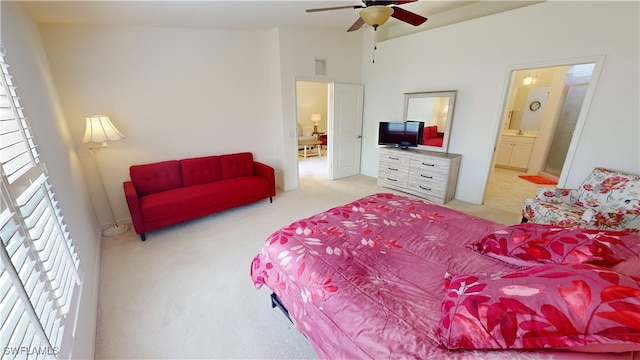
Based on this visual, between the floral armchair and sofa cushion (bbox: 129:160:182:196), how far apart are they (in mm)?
4380

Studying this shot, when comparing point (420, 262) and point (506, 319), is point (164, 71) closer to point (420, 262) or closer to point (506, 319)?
point (420, 262)

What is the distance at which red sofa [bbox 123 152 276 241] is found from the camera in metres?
2.77

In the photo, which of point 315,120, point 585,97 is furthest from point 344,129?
point 315,120

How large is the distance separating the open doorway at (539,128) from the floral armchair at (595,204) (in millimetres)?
1308

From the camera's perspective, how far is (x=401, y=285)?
4.05ft

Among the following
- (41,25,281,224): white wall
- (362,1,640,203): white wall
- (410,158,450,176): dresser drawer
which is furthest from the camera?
(410,158,450,176): dresser drawer

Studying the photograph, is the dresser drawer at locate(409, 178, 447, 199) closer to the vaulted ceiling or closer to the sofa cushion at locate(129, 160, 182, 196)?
the vaulted ceiling

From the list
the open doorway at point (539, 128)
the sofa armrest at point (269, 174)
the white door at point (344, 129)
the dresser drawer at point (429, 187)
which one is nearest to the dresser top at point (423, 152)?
the dresser drawer at point (429, 187)

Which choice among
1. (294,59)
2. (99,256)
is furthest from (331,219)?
(294,59)

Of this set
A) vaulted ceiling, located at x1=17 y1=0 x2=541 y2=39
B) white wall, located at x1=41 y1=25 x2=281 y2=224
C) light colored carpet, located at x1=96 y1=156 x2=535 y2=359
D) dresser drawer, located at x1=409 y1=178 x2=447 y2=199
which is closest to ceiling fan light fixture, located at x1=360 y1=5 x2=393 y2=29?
vaulted ceiling, located at x1=17 y1=0 x2=541 y2=39

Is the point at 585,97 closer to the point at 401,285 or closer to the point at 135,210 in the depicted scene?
the point at 401,285

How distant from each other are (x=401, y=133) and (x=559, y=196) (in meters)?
2.22

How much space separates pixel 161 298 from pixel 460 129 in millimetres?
4232

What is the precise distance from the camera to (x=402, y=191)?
14.0ft
